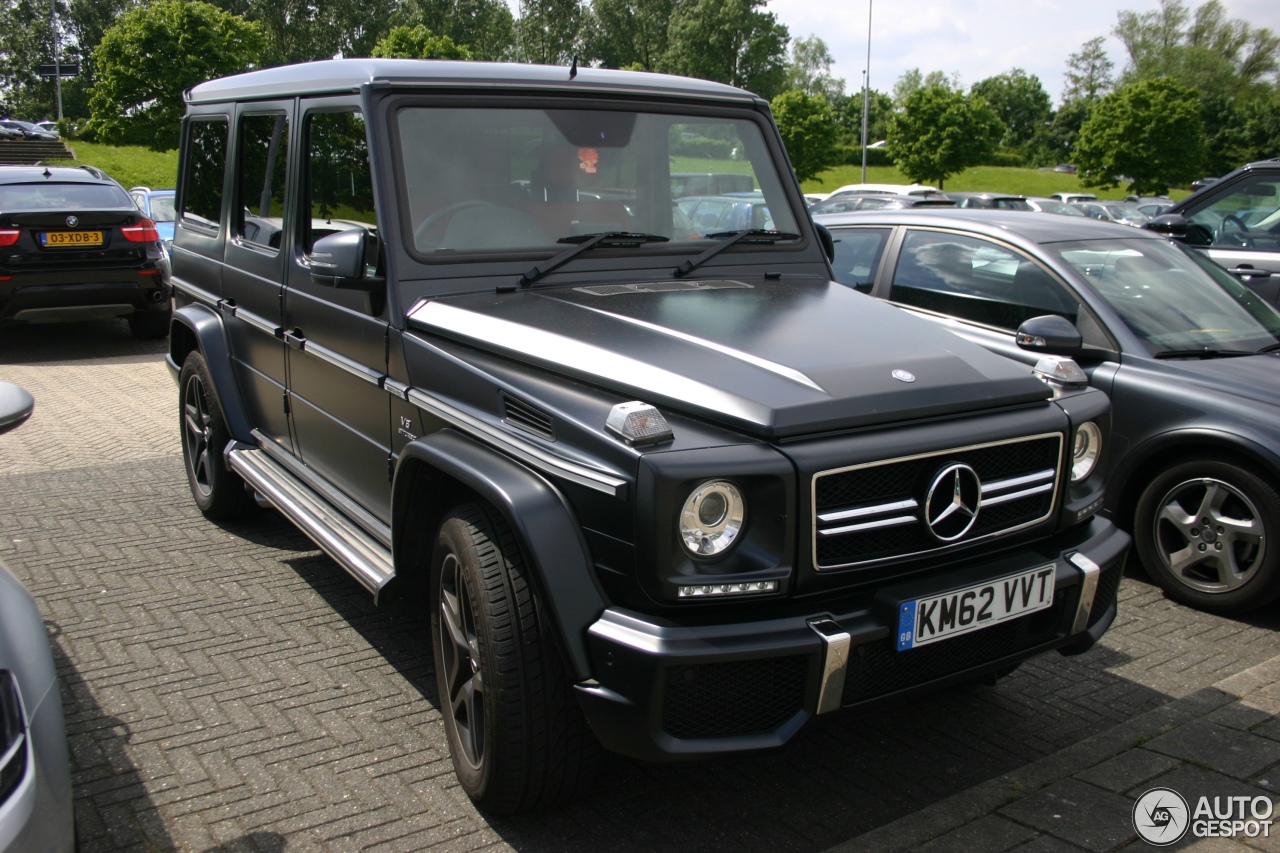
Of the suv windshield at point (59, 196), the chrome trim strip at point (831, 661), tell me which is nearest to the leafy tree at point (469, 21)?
the suv windshield at point (59, 196)

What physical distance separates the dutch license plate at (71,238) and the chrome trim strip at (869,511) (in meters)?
11.3

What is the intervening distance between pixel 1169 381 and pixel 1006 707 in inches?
80.3

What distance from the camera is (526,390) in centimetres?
303

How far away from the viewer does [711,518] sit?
2643mm

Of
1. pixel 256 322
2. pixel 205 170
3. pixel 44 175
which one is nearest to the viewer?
pixel 256 322

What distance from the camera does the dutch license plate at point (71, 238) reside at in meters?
11.5

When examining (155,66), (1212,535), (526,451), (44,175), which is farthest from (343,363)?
(155,66)

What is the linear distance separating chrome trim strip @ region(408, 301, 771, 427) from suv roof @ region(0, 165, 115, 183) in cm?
1052

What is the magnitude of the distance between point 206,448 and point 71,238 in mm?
7201

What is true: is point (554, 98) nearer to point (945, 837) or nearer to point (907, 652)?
point (907, 652)

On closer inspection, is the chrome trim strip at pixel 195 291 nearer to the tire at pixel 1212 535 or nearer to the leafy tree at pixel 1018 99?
the tire at pixel 1212 535

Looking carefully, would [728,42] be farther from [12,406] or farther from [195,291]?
[12,406]

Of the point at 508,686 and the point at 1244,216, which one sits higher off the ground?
the point at 1244,216

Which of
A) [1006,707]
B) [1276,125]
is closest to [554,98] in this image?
[1006,707]
